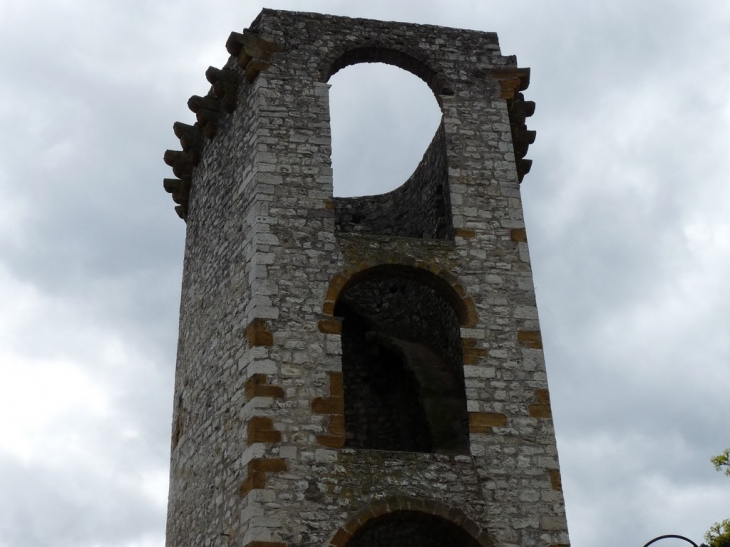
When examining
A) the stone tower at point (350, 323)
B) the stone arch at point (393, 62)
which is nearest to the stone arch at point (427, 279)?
the stone tower at point (350, 323)

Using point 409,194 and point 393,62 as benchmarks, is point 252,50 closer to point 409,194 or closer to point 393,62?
point 393,62

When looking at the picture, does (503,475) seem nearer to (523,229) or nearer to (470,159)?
(523,229)

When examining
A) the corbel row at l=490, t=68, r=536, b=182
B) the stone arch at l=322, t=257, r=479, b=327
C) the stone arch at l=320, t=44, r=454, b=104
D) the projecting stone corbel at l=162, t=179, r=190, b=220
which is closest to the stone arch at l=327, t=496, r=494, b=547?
the stone arch at l=322, t=257, r=479, b=327

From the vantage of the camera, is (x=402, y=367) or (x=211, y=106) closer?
(x=402, y=367)

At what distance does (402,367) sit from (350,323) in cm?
137

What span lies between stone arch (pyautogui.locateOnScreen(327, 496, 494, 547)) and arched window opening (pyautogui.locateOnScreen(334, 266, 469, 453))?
4.79 feet

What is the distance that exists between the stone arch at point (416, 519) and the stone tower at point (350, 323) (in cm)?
2

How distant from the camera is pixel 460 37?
44.9 feet

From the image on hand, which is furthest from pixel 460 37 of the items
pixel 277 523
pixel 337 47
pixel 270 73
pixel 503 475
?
pixel 277 523

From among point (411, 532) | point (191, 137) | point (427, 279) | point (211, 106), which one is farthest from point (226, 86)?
point (411, 532)

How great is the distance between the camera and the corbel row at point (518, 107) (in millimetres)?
13352

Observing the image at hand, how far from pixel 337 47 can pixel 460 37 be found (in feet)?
5.69

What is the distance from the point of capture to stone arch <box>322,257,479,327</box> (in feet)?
37.7

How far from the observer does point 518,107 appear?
13.9m
